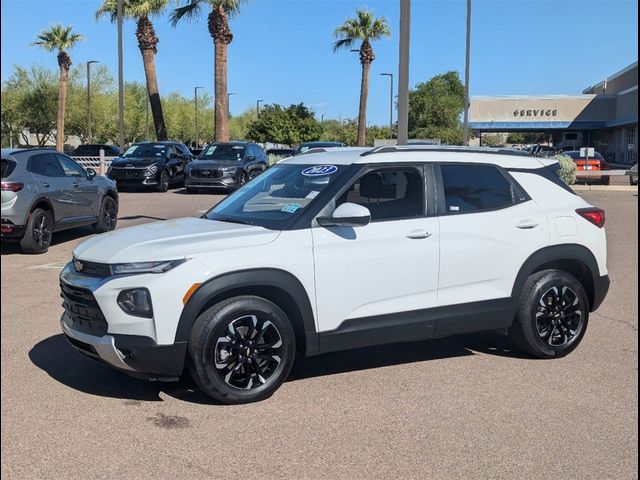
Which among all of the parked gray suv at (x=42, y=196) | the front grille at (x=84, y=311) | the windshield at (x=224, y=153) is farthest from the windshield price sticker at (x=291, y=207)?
the windshield at (x=224, y=153)

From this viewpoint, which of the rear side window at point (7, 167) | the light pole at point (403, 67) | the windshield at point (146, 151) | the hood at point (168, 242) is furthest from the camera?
the windshield at point (146, 151)

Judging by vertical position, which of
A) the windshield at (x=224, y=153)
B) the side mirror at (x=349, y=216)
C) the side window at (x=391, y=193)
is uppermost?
the windshield at (x=224, y=153)

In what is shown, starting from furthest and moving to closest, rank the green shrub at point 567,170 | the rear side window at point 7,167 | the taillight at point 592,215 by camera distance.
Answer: the green shrub at point 567,170
the rear side window at point 7,167
the taillight at point 592,215

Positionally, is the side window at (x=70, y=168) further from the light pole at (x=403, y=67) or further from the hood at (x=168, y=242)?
the hood at (x=168, y=242)

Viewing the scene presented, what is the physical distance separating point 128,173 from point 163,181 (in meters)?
1.16

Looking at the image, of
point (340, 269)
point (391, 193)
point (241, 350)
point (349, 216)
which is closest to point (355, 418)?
point (241, 350)

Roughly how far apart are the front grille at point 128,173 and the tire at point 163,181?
2.13 ft

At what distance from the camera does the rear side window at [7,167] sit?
9664 millimetres

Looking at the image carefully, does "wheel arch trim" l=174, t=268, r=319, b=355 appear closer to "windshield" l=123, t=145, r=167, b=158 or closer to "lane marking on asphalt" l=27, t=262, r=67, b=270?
"lane marking on asphalt" l=27, t=262, r=67, b=270

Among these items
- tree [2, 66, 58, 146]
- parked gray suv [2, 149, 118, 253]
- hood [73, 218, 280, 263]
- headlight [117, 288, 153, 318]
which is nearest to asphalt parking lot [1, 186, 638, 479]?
headlight [117, 288, 153, 318]

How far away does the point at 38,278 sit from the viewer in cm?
840

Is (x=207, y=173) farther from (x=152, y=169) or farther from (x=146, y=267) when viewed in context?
(x=146, y=267)

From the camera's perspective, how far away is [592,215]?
219 inches

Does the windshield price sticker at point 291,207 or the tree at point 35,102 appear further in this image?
the tree at point 35,102
